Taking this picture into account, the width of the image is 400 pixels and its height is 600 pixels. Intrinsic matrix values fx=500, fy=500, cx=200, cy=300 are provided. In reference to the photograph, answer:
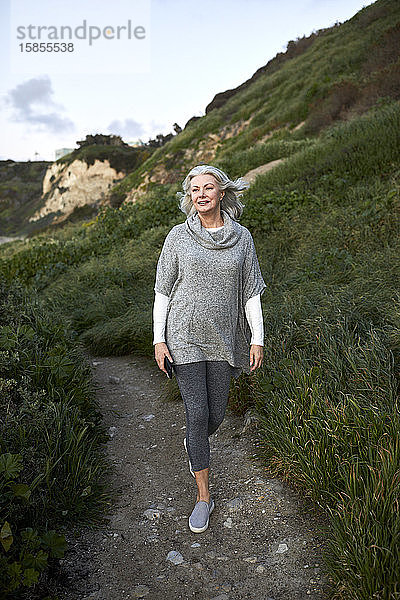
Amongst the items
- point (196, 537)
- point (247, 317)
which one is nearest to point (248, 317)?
point (247, 317)

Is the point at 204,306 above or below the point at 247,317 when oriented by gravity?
above

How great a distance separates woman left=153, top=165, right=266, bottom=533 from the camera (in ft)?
9.20

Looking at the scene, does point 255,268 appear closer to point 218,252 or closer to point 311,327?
point 218,252

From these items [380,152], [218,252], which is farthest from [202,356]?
[380,152]

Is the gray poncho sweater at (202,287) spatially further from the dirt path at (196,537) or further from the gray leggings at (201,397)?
the dirt path at (196,537)

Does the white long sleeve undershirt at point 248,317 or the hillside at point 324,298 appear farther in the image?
the white long sleeve undershirt at point 248,317

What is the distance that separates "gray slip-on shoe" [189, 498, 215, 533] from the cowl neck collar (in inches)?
59.9

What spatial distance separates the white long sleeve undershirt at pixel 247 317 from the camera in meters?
2.86

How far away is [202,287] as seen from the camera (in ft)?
9.19

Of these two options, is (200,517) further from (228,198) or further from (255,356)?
(228,198)

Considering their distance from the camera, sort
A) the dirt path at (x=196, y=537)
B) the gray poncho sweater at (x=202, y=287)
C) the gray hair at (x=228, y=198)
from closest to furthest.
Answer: the dirt path at (x=196, y=537)
the gray poncho sweater at (x=202, y=287)
the gray hair at (x=228, y=198)

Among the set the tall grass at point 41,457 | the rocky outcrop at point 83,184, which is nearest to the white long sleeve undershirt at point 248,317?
the tall grass at point 41,457

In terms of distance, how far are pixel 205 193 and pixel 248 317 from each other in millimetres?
766

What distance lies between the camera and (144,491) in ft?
11.1
